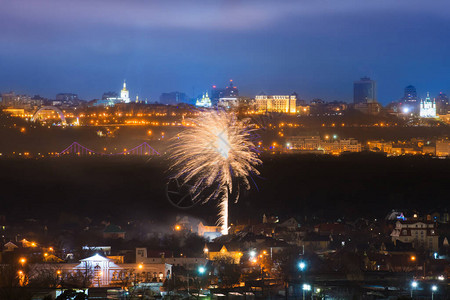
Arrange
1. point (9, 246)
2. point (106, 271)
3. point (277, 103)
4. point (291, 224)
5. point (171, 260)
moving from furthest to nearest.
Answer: point (277, 103) → point (291, 224) → point (9, 246) → point (171, 260) → point (106, 271)

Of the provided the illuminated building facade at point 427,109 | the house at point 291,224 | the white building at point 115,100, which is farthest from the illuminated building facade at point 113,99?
the house at point 291,224

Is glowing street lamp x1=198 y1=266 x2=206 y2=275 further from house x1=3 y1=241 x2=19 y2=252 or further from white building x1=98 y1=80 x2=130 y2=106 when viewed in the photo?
white building x1=98 y1=80 x2=130 y2=106

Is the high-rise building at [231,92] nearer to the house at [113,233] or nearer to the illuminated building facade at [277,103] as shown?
the illuminated building facade at [277,103]

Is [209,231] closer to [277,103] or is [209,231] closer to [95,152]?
[95,152]

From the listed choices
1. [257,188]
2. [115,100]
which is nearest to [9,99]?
[115,100]

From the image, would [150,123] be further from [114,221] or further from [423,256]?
[423,256]

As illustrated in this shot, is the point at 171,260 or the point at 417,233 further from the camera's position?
the point at 417,233

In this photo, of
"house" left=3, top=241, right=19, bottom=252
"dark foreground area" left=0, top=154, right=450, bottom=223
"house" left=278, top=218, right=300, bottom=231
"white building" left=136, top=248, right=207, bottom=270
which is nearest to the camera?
"white building" left=136, top=248, right=207, bottom=270

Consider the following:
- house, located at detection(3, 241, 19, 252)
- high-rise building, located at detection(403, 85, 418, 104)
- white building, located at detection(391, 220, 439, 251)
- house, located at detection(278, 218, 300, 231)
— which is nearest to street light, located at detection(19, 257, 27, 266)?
house, located at detection(3, 241, 19, 252)
